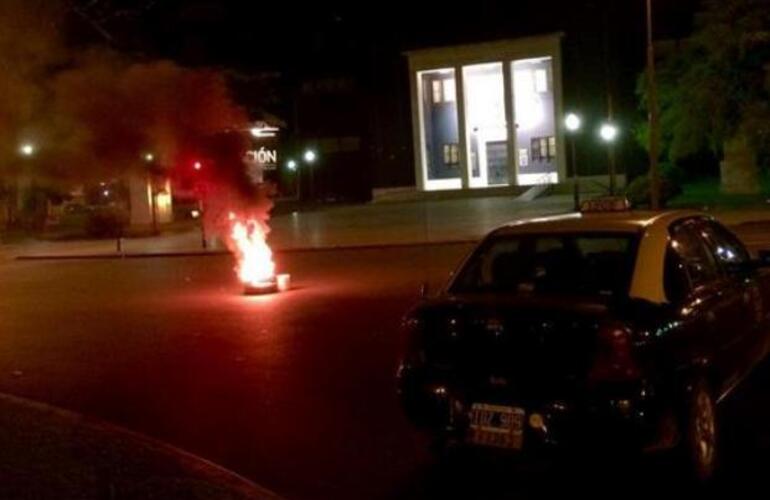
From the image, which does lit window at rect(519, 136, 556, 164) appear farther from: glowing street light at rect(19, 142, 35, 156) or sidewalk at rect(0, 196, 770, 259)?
glowing street light at rect(19, 142, 35, 156)

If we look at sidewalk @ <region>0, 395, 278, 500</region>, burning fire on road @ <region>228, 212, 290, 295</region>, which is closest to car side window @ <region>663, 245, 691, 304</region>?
sidewalk @ <region>0, 395, 278, 500</region>

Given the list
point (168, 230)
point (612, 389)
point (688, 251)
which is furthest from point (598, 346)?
point (168, 230)

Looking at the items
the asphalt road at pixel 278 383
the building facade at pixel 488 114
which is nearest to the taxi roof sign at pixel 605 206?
the asphalt road at pixel 278 383

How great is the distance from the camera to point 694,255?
7316 mm

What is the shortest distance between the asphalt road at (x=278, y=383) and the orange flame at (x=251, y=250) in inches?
21.0

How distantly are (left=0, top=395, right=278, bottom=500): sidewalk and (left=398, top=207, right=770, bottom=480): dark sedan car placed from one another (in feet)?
9.88

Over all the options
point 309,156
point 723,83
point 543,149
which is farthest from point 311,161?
point 723,83

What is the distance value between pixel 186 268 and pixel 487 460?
2079cm

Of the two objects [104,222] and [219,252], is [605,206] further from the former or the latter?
[104,222]

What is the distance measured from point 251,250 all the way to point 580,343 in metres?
13.7

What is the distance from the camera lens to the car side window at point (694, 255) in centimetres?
702

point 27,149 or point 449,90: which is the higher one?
point 449,90

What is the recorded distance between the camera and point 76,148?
3141 millimetres

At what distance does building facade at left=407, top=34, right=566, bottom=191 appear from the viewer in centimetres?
5850
